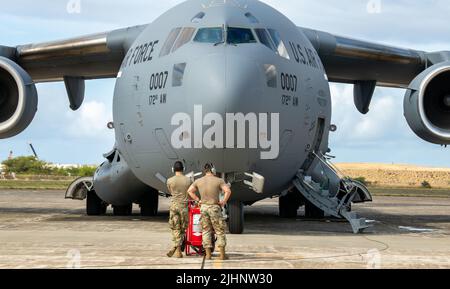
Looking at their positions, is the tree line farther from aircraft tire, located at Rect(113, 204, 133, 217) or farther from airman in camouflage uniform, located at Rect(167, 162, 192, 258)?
airman in camouflage uniform, located at Rect(167, 162, 192, 258)

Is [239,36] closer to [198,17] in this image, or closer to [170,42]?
[198,17]

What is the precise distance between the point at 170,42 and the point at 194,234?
433cm

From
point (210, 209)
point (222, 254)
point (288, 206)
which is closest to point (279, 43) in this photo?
point (210, 209)

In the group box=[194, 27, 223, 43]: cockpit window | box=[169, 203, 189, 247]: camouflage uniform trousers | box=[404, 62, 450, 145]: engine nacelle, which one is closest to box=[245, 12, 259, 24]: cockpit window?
box=[194, 27, 223, 43]: cockpit window

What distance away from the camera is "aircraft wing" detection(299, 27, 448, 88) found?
63.4ft

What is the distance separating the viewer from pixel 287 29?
15.3 metres

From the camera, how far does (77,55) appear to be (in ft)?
65.0

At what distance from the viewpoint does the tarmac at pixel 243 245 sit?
32.7 ft

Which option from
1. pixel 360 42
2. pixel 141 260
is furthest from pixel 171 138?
pixel 360 42

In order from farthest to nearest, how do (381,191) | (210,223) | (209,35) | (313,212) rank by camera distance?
(381,191)
(313,212)
(209,35)
(210,223)

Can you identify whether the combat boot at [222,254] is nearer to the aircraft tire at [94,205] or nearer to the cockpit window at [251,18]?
the cockpit window at [251,18]

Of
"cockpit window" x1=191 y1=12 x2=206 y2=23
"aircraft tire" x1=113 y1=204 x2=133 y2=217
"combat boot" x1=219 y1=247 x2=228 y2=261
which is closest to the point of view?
"combat boot" x1=219 y1=247 x2=228 y2=261

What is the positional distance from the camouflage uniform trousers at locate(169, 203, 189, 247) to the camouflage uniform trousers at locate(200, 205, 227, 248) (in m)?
0.34
